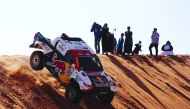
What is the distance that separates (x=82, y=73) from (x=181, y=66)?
582 inches

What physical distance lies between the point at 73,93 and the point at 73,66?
959 mm

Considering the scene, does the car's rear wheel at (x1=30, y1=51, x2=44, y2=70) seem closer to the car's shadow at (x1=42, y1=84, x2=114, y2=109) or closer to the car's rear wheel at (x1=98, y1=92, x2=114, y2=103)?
the car's shadow at (x1=42, y1=84, x2=114, y2=109)

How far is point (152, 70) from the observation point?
25.7 metres

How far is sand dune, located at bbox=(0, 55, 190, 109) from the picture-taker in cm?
1574

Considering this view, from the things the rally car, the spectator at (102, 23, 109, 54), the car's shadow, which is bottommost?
the car's shadow

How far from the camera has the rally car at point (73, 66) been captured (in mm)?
15781

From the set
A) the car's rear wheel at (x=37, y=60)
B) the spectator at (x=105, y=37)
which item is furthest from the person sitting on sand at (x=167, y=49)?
the car's rear wheel at (x=37, y=60)

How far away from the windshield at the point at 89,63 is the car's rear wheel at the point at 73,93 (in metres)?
0.70

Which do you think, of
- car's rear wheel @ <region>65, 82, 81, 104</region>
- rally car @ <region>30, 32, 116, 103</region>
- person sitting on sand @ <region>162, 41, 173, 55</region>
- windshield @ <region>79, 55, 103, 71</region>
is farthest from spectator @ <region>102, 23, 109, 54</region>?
car's rear wheel @ <region>65, 82, 81, 104</region>

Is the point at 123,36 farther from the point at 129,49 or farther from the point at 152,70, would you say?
the point at 152,70

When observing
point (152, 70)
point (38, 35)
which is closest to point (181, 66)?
point (152, 70)

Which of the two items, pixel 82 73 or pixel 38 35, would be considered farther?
pixel 38 35

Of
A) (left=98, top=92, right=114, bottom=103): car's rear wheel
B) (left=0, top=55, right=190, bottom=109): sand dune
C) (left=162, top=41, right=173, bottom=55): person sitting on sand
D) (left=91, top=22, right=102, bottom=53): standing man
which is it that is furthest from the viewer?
(left=162, top=41, right=173, bottom=55): person sitting on sand

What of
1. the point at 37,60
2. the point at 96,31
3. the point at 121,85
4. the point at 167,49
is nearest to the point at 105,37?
the point at 96,31
